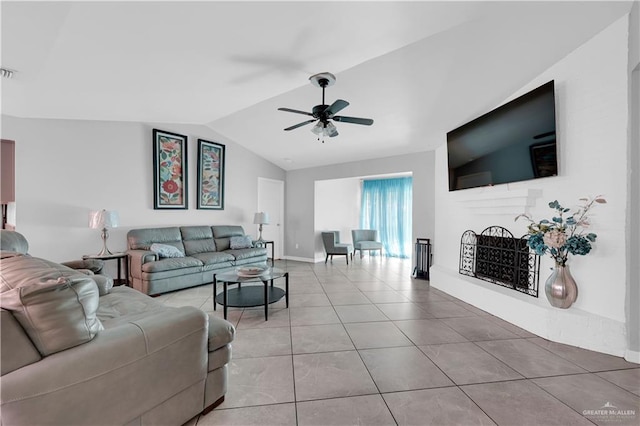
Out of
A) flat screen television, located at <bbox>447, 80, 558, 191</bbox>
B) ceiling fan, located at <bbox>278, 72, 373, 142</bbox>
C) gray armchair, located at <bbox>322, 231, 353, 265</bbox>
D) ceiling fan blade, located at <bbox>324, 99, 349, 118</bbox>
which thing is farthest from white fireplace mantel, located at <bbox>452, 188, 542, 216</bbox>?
gray armchair, located at <bbox>322, 231, 353, 265</bbox>

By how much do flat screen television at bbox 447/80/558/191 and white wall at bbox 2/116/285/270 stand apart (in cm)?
485

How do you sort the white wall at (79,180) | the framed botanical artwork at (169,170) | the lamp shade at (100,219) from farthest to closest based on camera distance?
the framed botanical artwork at (169,170) → the lamp shade at (100,219) → the white wall at (79,180)

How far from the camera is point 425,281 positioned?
16.2 feet

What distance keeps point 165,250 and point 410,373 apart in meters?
3.94

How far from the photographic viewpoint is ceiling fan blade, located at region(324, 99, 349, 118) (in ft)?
8.59

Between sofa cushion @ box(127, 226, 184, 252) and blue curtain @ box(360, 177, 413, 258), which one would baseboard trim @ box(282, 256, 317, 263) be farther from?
sofa cushion @ box(127, 226, 184, 252)

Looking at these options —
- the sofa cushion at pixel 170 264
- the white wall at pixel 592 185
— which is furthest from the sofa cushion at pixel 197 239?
the white wall at pixel 592 185

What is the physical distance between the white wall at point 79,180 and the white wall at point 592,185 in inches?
217

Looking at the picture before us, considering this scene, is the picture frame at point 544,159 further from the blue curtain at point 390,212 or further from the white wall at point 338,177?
the blue curtain at point 390,212

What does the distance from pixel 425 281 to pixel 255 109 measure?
13.6ft

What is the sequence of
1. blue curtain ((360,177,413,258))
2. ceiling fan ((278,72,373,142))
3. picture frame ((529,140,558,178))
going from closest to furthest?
picture frame ((529,140,558,178)), ceiling fan ((278,72,373,142)), blue curtain ((360,177,413,258))

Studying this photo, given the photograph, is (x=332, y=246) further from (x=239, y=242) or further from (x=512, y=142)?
(x=512, y=142)

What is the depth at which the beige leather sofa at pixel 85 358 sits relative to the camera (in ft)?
3.46

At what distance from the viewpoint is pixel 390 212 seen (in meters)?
7.86
